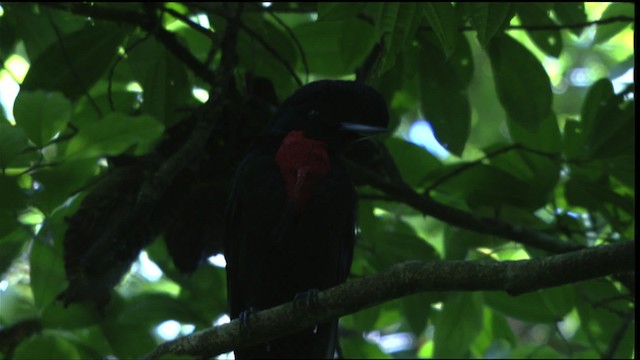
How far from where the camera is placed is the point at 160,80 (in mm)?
4141

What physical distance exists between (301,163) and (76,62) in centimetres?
92

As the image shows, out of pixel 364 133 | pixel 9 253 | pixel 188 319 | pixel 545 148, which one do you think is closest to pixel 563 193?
pixel 545 148

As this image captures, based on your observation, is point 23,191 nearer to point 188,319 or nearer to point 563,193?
point 188,319

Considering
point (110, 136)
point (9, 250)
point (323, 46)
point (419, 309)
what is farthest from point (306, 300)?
point (323, 46)

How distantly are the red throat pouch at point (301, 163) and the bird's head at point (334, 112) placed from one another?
2.1 inches

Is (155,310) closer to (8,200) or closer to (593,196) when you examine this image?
(8,200)

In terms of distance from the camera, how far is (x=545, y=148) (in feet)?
13.4

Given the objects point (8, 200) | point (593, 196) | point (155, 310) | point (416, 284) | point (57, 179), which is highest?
point (593, 196)

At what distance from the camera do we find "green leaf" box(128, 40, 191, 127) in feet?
13.4

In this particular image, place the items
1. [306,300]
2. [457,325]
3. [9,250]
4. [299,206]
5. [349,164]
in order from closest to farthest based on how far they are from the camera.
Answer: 1. [306,300]
2. [9,250]
3. [299,206]
4. [457,325]
5. [349,164]

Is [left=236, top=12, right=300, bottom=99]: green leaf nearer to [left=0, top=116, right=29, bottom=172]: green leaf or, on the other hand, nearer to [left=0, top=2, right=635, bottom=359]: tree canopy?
[left=0, top=2, right=635, bottom=359]: tree canopy

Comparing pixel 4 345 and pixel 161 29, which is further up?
pixel 161 29

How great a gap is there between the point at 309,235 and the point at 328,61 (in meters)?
0.79

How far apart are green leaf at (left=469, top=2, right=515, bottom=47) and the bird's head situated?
59 centimetres
